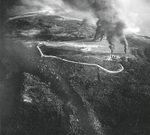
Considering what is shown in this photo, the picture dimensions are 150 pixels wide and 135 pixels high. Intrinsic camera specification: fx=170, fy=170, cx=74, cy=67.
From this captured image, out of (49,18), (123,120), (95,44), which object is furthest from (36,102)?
(49,18)

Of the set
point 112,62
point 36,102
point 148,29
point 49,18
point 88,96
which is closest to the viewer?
point 36,102

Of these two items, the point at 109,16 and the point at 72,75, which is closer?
the point at 72,75

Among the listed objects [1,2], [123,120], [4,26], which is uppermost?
[1,2]

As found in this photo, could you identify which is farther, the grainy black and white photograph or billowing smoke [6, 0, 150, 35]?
billowing smoke [6, 0, 150, 35]

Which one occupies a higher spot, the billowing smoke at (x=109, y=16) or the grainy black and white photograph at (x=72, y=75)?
the billowing smoke at (x=109, y=16)

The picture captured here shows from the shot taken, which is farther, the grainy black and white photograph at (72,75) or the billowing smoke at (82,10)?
the billowing smoke at (82,10)

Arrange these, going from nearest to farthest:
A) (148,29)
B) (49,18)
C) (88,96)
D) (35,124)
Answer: (35,124) < (88,96) < (49,18) < (148,29)

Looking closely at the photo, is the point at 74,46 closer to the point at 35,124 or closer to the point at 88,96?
the point at 88,96

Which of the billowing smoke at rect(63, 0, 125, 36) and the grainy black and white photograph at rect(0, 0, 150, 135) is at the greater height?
the billowing smoke at rect(63, 0, 125, 36)
